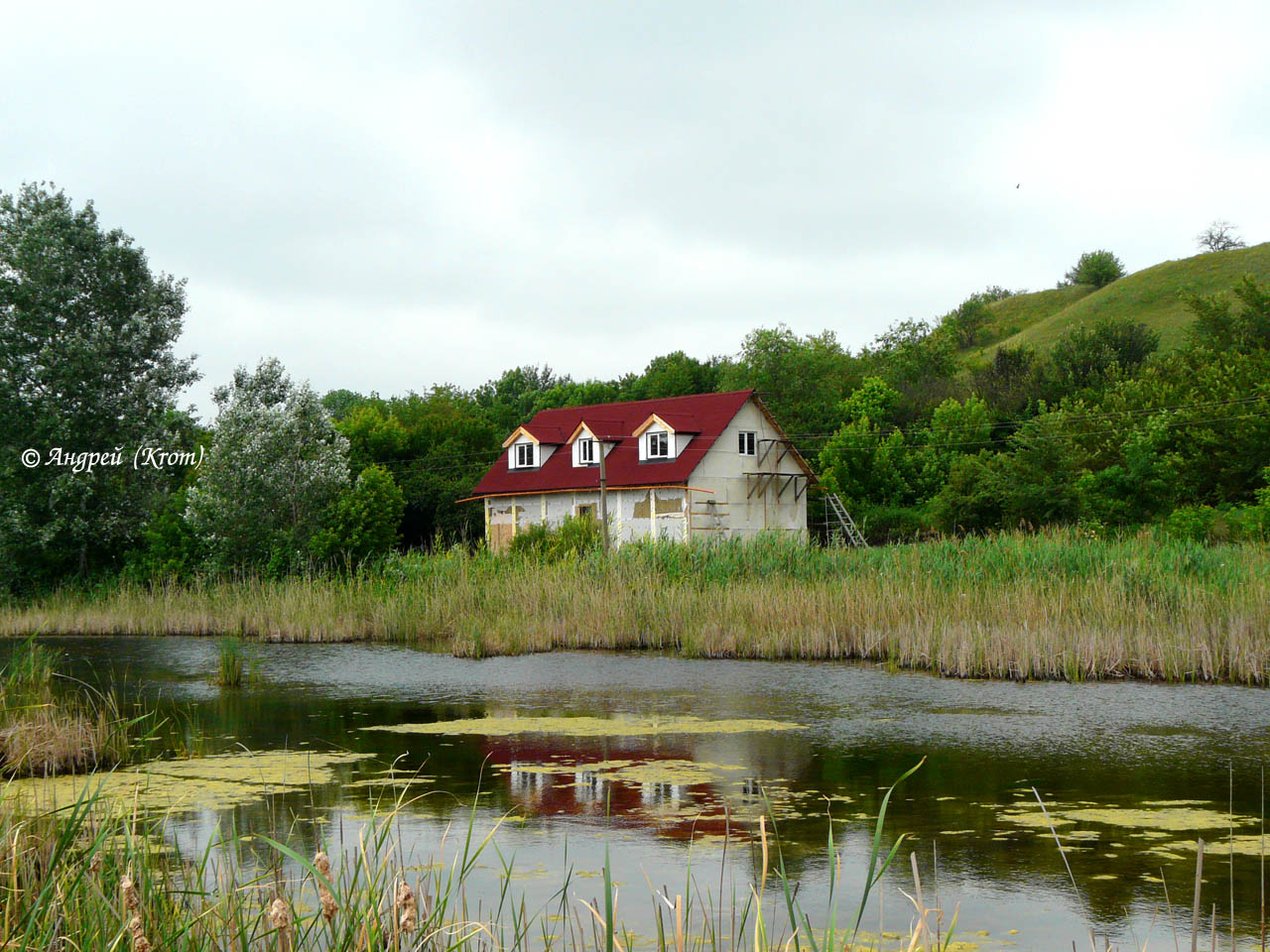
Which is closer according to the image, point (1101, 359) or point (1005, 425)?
point (1005, 425)

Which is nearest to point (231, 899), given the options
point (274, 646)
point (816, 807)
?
point (816, 807)

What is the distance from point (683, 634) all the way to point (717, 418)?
23861 mm

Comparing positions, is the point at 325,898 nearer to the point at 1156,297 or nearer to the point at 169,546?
the point at 169,546

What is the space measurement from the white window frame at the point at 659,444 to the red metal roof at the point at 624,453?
344 millimetres

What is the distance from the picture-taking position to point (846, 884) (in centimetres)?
604

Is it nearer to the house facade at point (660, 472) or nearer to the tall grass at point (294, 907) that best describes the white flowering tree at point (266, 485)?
the house facade at point (660, 472)

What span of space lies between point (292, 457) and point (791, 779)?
87.9 ft

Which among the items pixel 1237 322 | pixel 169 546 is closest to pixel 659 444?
pixel 169 546

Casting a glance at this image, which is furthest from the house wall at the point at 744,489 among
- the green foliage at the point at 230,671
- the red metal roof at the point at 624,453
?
the green foliage at the point at 230,671

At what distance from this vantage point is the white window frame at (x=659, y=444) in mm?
40750

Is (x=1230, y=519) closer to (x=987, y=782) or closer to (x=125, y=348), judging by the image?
(x=987, y=782)

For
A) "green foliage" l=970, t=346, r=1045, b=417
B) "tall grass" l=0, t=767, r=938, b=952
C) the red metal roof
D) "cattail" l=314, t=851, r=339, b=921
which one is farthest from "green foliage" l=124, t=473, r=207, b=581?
"green foliage" l=970, t=346, r=1045, b=417

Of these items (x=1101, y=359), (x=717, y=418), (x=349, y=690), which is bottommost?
(x=349, y=690)

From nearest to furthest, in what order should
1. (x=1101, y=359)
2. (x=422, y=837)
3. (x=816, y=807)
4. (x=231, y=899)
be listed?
(x=231, y=899) < (x=422, y=837) < (x=816, y=807) < (x=1101, y=359)
